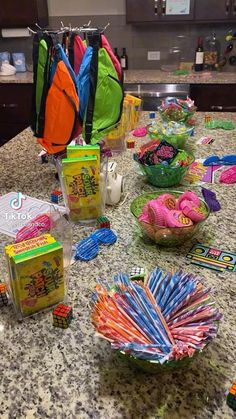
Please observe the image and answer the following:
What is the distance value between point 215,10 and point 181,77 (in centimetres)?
59

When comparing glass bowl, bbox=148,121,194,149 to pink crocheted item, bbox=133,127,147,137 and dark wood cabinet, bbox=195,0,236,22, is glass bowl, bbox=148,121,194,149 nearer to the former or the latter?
pink crocheted item, bbox=133,127,147,137

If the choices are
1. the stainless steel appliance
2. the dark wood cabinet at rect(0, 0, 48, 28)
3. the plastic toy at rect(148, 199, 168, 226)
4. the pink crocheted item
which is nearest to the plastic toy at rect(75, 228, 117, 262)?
the plastic toy at rect(148, 199, 168, 226)

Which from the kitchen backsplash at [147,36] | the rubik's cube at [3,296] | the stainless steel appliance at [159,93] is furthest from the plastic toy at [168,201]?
the kitchen backsplash at [147,36]

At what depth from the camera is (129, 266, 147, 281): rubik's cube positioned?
0.82 meters

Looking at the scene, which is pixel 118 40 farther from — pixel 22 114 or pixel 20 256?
pixel 20 256

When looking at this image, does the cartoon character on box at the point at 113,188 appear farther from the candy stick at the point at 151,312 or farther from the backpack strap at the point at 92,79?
the candy stick at the point at 151,312

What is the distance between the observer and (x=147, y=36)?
362cm

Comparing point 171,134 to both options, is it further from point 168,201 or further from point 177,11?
point 177,11

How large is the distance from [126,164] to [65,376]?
3.42ft

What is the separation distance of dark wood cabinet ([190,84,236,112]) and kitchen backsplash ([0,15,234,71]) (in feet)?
2.08

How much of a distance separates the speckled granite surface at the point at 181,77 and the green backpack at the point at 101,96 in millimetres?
1903

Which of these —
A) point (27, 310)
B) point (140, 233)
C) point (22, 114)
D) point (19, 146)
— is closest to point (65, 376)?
point (27, 310)

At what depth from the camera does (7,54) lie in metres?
3.67

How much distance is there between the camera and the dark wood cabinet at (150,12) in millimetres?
3188
